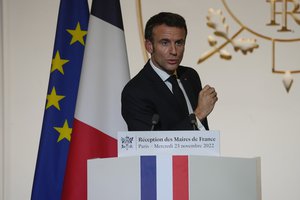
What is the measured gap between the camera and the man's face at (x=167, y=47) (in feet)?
10.6

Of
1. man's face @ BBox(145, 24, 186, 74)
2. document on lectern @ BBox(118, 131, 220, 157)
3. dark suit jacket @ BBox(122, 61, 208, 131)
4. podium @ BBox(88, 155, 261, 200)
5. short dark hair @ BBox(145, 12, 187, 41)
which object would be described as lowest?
podium @ BBox(88, 155, 261, 200)

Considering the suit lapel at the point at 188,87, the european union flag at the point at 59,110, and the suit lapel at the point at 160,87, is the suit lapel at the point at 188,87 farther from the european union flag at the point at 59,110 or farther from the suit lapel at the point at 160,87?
the european union flag at the point at 59,110

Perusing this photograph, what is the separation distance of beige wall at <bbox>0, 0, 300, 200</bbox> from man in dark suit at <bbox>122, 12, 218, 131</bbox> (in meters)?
1.11

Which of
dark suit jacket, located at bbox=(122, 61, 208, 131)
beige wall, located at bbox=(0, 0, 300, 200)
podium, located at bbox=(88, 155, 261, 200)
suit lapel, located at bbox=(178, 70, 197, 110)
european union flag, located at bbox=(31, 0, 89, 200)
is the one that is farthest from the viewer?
beige wall, located at bbox=(0, 0, 300, 200)

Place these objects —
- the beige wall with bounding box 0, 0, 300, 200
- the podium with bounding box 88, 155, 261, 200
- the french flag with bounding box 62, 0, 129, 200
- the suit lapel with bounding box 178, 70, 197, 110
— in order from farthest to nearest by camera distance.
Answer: the beige wall with bounding box 0, 0, 300, 200 < the french flag with bounding box 62, 0, 129, 200 < the suit lapel with bounding box 178, 70, 197, 110 < the podium with bounding box 88, 155, 261, 200

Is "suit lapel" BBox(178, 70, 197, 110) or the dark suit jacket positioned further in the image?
"suit lapel" BBox(178, 70, 197, 110)

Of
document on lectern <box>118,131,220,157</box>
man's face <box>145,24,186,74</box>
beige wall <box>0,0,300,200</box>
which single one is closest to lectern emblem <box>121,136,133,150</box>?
document on lectern <box>118,131,220,157</box>

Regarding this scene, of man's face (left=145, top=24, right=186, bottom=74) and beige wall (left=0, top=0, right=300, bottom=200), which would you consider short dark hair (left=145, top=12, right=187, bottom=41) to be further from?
beige wall (left=0, top=0, right=300, bottom=200)

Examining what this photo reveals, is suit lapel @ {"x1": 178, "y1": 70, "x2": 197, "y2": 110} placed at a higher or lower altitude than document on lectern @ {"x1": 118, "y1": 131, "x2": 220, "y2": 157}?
higher

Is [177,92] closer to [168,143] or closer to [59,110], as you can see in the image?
[168,143]

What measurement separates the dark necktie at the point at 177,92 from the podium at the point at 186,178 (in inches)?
30.0

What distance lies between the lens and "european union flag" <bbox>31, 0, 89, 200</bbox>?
385 cm

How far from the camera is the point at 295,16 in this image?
167 inches

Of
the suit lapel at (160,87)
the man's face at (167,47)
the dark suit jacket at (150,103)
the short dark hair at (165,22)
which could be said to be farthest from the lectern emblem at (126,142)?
the short dark hair at (165,22)
